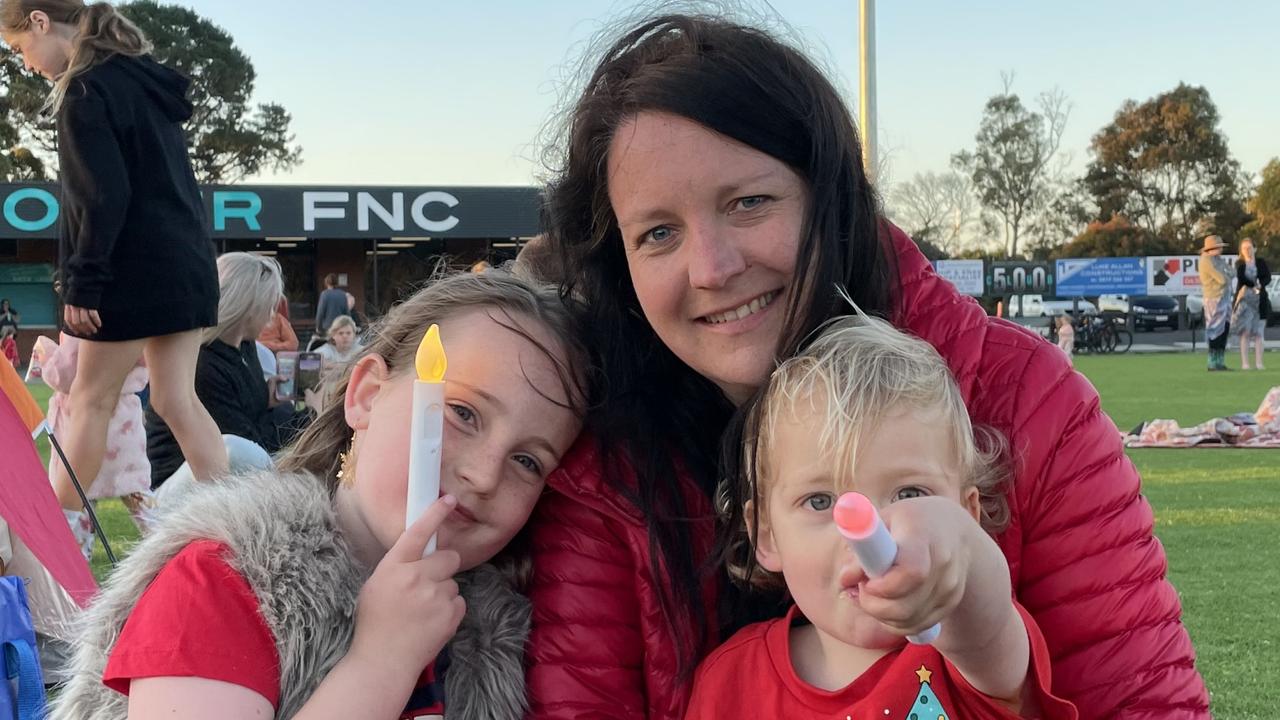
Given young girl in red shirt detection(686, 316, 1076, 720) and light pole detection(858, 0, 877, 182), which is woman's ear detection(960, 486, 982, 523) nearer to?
young girl in red shirt detection(686, 316, 1076, 720)

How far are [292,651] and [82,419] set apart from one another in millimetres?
2825

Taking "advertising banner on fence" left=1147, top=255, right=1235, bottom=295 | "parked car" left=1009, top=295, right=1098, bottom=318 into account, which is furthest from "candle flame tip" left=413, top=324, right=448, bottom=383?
"advertising banner on fence" left=1147, top=255, right=1235, bottom=295

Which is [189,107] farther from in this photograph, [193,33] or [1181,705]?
[193,33]

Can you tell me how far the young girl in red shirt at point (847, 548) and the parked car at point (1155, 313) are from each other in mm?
31901

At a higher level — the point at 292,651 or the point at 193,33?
the point at 193,33

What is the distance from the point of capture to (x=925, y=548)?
36.0 inches

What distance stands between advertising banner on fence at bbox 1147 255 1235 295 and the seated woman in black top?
31773mm

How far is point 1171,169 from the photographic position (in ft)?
163

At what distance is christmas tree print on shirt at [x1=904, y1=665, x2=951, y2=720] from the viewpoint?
4.34 ft

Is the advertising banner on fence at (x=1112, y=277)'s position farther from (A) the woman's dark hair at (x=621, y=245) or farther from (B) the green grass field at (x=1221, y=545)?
(A) the woman's dark hair at (x=621, y=245)

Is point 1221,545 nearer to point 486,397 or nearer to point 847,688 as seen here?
point 847,688

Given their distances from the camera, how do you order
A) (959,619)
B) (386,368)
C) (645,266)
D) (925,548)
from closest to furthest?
1. (925,548)
2. (959,619)
3. (645,266)
4. (386,368)

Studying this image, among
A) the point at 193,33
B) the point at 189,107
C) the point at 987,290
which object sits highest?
the point at 193,33

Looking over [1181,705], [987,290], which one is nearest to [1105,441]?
[1181,705]
